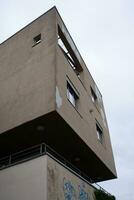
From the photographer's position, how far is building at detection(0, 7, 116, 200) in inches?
449

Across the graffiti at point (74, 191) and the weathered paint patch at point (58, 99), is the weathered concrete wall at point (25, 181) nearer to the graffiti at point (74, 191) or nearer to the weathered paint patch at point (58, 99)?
the graffiti at point (74, 191)

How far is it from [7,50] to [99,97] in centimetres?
938

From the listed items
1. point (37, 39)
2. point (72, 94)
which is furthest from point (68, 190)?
point (37, 39)

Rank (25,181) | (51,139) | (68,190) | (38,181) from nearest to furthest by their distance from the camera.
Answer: (38,181) → (25,181) → (68,190) → (51,139)

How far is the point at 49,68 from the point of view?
14.1 m

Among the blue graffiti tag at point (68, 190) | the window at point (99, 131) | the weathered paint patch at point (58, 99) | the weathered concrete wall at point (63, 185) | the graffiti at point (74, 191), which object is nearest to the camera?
the weathered concrete wall at point (63, 185)

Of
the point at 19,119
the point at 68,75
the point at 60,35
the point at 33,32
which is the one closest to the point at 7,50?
the point at 33,32

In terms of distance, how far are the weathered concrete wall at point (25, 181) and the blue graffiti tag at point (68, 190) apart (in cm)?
154

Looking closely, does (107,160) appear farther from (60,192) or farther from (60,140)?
(60,192)

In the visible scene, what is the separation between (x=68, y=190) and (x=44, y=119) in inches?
134

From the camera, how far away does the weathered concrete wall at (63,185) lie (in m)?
10.8

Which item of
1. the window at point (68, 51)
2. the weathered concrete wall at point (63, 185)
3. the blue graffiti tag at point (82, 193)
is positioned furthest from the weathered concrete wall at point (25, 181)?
the window at point (68, 51)

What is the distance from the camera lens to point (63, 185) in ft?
38.3

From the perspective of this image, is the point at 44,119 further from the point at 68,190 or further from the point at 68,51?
the point at 68,51
